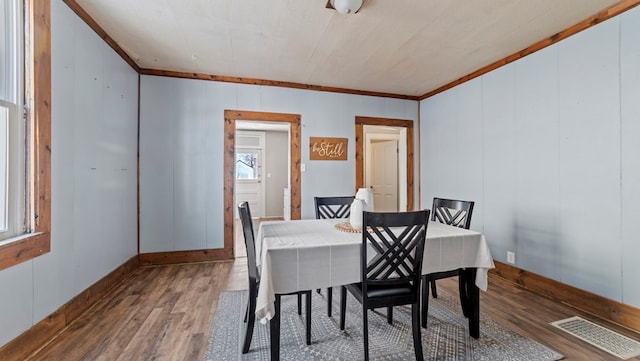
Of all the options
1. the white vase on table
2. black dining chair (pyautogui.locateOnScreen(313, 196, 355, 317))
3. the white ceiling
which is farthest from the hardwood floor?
the white ceiling

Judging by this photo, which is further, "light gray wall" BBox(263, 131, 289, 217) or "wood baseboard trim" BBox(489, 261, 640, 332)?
"light gray wall" BBox(263, 131, 289, 217)

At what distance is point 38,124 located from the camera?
71.1 inches

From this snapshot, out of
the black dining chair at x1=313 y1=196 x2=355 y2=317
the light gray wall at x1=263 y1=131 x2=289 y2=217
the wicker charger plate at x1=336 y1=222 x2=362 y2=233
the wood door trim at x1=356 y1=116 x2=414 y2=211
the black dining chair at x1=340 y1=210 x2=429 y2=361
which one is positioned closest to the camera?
the black dining chair at x1=340 y1=210 x2=429 y2=361

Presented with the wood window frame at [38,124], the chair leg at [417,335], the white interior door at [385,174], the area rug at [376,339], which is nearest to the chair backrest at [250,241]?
the area rug at [376,339]

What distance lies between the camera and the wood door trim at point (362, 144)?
4.36 meters

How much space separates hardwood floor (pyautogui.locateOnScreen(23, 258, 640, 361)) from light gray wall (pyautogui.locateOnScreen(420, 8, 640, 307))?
1.51 ft

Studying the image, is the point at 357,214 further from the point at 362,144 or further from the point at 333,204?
the point at 362,144

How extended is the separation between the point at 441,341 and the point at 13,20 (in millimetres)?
3468

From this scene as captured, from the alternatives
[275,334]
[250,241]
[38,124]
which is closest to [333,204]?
[250,241]

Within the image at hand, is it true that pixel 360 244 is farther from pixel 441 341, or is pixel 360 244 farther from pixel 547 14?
pixel 547 14

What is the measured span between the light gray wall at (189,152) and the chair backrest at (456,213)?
195 cm

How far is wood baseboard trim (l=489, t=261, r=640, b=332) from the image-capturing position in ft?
6.96

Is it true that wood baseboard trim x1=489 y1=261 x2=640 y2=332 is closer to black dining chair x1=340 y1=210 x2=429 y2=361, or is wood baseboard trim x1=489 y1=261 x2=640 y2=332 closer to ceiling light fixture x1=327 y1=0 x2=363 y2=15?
black dining chair x1=340 y1=210 x2=429 y2=361

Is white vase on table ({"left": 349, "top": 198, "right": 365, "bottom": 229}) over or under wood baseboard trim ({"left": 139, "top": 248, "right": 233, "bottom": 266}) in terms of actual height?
over
